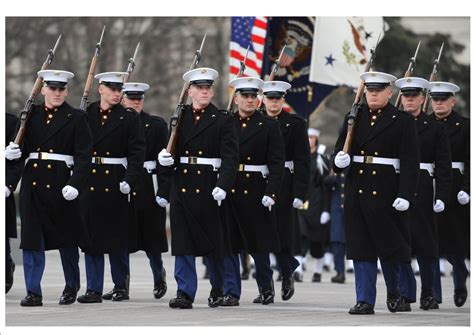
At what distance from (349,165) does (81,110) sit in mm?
2343

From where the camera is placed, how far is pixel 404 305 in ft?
45.4

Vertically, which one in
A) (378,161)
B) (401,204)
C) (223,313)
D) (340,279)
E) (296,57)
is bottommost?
(223,313)

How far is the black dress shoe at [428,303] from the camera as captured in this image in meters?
14.2

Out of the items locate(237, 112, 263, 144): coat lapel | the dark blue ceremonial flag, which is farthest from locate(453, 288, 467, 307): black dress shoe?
→ the dark blue ceremonial flag

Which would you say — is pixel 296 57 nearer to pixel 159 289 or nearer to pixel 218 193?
pixel 159 289

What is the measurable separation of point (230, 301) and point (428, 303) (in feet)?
5.57

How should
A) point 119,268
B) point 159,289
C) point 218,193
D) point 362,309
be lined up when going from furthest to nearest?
point 159,289, point 119,268, point 218,193, point 362,309

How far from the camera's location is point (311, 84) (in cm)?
2081

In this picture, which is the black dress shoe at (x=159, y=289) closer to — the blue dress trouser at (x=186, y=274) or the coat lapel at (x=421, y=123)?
the blue dress trouser at (x=186, y=274)

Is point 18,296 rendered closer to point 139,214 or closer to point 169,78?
point 139,214

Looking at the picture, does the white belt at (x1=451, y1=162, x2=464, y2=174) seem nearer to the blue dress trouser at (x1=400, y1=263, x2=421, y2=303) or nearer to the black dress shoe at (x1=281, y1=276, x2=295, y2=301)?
the blue dress trouser at (x1=400, y1=263, x2=421, y2=303)

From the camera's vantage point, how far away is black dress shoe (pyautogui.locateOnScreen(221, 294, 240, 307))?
14.0 metres

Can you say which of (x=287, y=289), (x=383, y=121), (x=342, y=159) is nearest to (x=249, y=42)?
(x=287, y=289)
